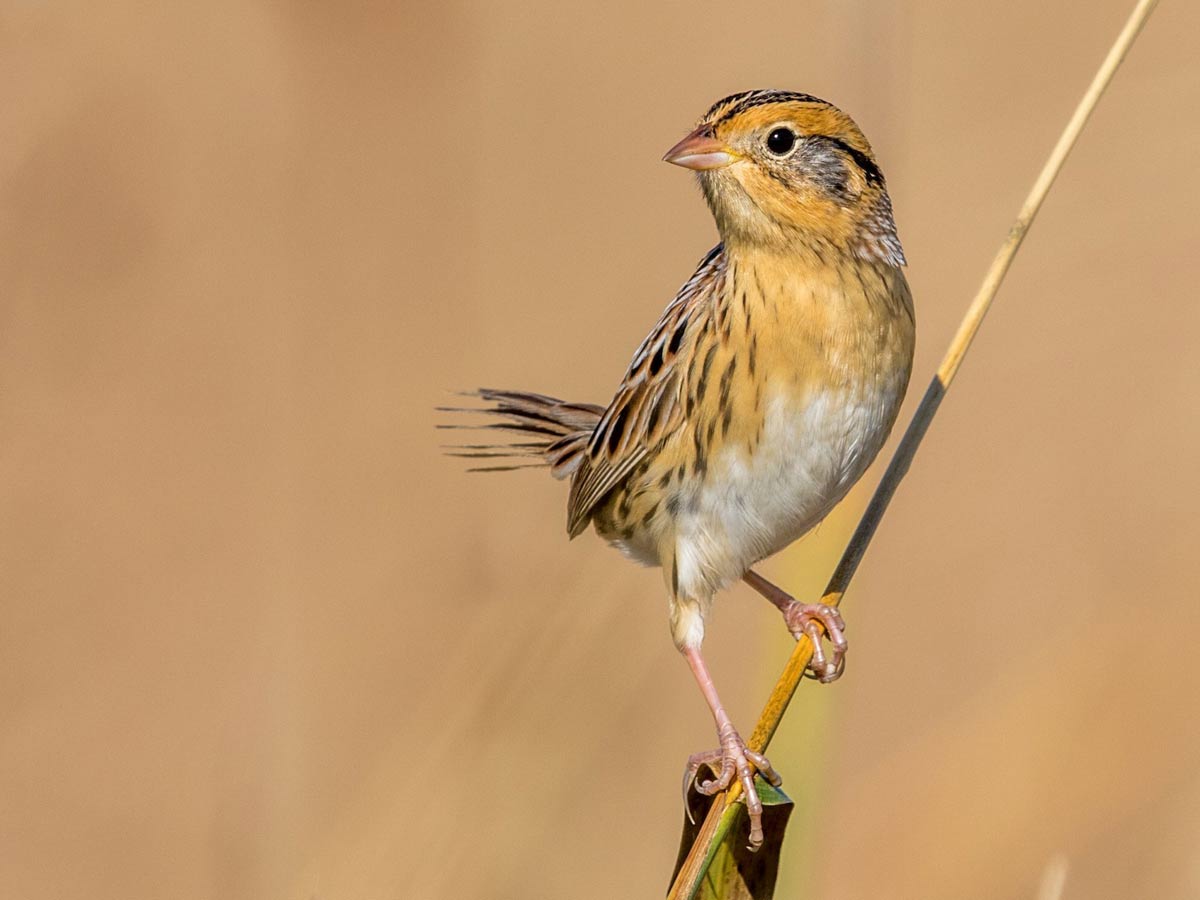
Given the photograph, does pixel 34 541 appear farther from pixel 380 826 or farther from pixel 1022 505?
pixel 1022 505

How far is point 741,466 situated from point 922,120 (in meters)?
3.11

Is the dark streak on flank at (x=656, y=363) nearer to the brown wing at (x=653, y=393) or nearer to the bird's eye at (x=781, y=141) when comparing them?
the brown wing at (x=653, y=393)

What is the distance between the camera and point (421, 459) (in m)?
5.30

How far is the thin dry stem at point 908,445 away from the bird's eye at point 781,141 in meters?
0.51

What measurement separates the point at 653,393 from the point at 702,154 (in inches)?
20.3

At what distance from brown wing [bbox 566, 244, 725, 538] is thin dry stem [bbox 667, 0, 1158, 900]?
63 cm

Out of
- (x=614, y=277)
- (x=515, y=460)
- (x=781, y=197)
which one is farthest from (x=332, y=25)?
(x=614, y=277)

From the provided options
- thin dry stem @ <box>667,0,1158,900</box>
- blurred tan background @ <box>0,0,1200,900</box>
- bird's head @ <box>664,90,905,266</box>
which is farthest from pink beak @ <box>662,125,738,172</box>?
thin dry stem @ <box>667,0,1158,900</box>

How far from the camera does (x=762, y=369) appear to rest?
2869 mm

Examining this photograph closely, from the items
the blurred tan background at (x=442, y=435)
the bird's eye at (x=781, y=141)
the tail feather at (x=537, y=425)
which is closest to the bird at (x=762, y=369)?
the bird's eye at (x=781, y=141)

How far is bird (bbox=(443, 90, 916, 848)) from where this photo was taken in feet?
9.11

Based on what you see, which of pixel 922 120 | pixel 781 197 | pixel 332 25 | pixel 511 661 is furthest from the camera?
pixel 922 120

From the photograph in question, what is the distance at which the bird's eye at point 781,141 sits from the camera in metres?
2.76

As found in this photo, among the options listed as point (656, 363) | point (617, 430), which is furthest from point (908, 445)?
point (617, 430)
